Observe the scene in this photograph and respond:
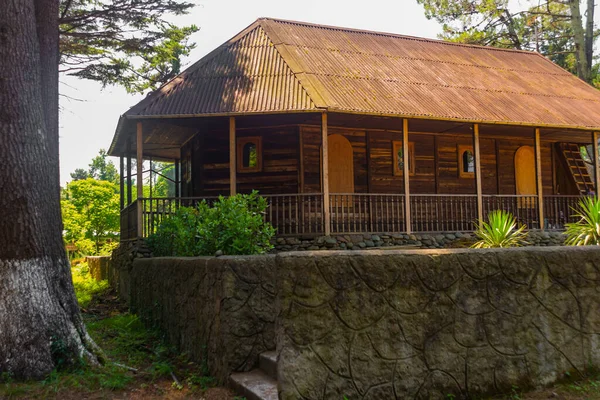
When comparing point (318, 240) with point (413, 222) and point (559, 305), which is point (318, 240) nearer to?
point (413, 222)

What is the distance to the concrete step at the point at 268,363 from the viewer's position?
5.35 metres

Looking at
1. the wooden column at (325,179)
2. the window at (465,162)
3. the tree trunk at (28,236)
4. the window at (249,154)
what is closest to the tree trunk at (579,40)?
the window at (465,162)

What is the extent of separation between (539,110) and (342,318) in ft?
48.8

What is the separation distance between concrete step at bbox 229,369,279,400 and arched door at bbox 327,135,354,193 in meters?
11.7

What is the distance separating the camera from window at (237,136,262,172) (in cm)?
1644

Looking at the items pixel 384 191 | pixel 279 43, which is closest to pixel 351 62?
pixel 279 43

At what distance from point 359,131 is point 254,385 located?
13203 millimetres

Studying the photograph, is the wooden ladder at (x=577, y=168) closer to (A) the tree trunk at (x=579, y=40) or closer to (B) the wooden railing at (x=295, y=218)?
(B) the wooden railing at (x=295, y=218)

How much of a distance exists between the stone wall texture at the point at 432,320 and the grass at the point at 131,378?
1536mm

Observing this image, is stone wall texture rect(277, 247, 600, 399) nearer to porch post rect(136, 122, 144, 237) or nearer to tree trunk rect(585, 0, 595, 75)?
porch post rect(136, 122, 144, 237)

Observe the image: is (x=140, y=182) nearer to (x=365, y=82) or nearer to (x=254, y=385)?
(x=365, y=82)

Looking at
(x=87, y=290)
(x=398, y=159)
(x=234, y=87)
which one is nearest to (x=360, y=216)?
(x=234, y=87)

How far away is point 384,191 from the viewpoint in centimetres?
1784

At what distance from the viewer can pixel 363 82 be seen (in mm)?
15883
